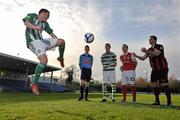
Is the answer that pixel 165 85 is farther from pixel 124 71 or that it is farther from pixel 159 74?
pixel 124 71

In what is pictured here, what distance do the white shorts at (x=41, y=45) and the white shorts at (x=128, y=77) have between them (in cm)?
540

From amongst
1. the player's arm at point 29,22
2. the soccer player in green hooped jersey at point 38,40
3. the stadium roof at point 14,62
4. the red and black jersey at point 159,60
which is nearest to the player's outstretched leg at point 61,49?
the soccer player in green hooped jersey at point 38,40

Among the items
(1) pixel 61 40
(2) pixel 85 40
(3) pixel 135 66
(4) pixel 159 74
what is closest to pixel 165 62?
(4) pixel 159 74

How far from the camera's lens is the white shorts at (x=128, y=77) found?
11.3m

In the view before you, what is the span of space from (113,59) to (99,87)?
6728cm

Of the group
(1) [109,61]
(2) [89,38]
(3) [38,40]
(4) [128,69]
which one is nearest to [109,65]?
(1) [109,61]

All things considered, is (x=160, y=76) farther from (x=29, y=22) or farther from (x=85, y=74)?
(x=29, y=22)

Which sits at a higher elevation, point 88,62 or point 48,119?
point 88,62

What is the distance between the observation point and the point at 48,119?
539cm

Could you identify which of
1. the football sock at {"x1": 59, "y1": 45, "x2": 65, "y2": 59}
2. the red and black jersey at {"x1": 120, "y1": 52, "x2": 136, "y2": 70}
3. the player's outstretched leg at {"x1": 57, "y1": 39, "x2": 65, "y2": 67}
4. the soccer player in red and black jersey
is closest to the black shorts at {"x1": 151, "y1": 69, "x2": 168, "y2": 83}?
the soccer player in red and black jersey

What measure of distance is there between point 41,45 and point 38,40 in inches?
5.4

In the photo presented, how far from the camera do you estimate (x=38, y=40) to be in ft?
21.1

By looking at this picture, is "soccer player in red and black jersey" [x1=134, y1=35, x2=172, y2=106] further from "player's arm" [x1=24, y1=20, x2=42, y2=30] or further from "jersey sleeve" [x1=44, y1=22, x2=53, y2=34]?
"player's arm" [x1=24, y1=20, x2=42, y2=30]

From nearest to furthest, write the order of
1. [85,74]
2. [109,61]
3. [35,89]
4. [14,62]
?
[35,89], [109,61], [85,74], [14,62]
